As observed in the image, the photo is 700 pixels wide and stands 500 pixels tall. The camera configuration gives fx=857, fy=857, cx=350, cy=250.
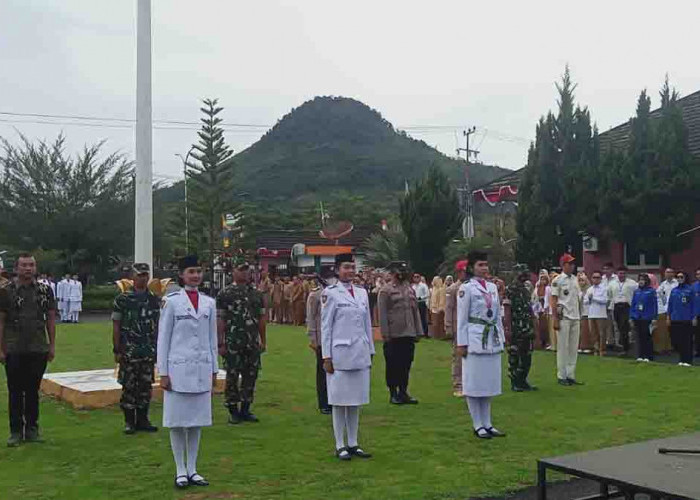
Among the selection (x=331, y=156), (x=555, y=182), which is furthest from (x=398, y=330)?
(x=331, y=156)

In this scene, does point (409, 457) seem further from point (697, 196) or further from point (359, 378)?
point (697, 196)

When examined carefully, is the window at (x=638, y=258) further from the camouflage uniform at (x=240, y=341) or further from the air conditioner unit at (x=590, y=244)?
the camouflage uniform at (x=240, y=341)

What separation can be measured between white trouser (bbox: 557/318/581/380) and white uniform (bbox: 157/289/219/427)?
723 cm

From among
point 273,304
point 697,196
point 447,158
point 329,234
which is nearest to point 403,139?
point 447,158

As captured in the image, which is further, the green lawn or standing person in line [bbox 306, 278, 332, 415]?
standing person in line [bbox 306, 278, 332, 415]

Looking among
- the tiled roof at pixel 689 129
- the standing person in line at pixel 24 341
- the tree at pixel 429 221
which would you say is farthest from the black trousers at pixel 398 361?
the tree at pixel 429 221

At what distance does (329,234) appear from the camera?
148 feet

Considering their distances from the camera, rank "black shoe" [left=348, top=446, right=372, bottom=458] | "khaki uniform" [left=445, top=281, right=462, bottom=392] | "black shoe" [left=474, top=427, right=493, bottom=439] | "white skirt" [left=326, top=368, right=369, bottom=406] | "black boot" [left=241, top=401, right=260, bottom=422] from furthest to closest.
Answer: "khaki uniform" [left=445, top=281, right=462, bottom=392], "black boot" [left=241, top=401, right=260, bottom=422], "black shoe" [left=474, top=427, right=493, bottom=439], "black shoe" [left=348, top=446, right=372, bottom=458], "white skirt" [left=326, top=368, right=369, bottom=406]

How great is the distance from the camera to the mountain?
297 ft

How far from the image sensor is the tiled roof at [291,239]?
51.2 meters

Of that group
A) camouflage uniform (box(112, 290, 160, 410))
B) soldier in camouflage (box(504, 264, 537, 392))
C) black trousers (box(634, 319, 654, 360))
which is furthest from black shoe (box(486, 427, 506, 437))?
black trousers (box(634, 319, 654, 360))

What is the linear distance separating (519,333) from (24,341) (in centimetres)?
674

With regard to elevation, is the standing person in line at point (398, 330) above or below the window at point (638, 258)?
below

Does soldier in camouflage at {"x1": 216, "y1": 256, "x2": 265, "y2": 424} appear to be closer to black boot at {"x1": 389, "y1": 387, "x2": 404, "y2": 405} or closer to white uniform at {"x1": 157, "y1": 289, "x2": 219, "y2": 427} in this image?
black boot at {"x1": 389, "y1": 387, "x2": 404, "y2": 405}
